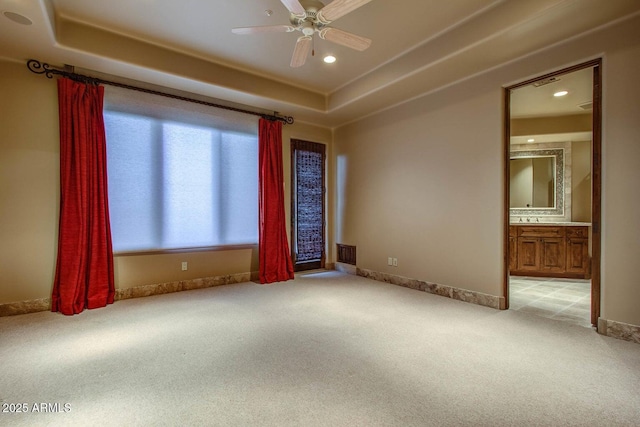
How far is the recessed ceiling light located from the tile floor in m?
5.84

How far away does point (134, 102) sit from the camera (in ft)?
13.2

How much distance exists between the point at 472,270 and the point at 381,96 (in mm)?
2775

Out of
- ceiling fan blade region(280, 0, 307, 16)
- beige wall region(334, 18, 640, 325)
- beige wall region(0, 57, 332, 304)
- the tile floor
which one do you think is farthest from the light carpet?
ceiling fan blade region(280, 0, 307, 16)

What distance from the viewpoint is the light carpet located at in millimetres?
1708

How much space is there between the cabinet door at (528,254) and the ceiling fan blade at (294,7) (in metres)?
5.47

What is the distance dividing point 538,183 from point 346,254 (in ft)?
14.0

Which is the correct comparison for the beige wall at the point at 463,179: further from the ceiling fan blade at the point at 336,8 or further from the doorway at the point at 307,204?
the ceiling fan blade at the point at 336,8

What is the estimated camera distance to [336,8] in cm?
237

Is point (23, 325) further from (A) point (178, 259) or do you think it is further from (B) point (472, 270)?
(B) point (472, 270)

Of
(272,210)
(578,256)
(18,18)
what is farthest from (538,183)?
(18,18)

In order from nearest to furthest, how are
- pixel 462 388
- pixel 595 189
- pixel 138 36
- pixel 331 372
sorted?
pixel 462 388
pixel 331 372
pixel 595 189
pixel 138 36

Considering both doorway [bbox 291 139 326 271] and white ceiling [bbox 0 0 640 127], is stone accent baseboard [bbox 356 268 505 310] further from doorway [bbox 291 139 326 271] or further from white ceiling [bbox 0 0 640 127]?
white ceiling [bbox 0 0 640 127]

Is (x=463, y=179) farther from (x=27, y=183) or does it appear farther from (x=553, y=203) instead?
(x=27, y=183)

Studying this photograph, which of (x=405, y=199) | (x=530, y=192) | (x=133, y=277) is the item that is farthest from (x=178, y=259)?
(x=530, y=192)
